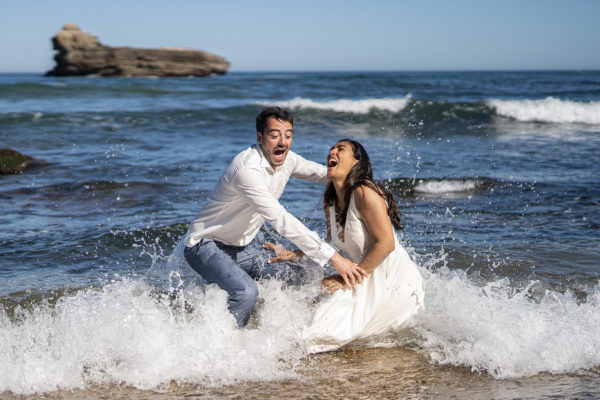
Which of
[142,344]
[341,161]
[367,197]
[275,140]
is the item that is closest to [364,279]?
[367,197]

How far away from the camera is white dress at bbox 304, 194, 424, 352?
13.9 ft

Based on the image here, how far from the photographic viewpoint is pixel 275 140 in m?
4.36

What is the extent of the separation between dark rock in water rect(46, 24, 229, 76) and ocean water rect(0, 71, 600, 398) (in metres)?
49.4

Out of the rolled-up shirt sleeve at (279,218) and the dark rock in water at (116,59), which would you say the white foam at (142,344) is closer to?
the rolled-up shirt sleeve at (279,218)

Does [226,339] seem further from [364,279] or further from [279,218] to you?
[364,279]

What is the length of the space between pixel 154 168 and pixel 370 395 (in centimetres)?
971

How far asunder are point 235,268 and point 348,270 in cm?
88

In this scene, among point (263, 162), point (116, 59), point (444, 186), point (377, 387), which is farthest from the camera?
point (116, 59)

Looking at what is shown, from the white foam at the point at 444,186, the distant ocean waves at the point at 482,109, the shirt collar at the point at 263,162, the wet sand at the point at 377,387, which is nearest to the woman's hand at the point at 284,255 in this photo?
the shirt collar at the point at 263,162

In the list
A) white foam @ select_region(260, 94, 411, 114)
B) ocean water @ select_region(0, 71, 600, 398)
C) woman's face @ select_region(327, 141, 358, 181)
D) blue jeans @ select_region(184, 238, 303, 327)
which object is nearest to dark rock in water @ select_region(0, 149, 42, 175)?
ocean water @ select_region(0, 71, 600, 398)

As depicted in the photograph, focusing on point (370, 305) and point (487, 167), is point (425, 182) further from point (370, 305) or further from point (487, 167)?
point (370, 305)

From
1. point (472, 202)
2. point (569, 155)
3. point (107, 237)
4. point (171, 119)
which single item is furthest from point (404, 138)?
point (107, 237)

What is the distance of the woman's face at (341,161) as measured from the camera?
4227mm

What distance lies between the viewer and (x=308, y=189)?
10531mm
